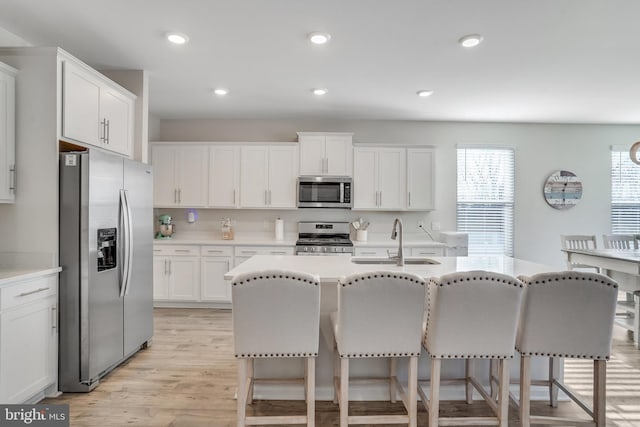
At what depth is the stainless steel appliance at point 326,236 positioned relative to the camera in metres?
4.72

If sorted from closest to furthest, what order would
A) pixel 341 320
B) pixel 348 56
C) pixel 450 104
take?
pixel 341 320 → pixel 348 56 → pixel 450 104

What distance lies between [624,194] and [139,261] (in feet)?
22.2

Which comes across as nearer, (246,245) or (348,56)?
(348,56)

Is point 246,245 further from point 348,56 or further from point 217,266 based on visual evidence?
point 348,56

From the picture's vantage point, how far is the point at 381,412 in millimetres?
2346

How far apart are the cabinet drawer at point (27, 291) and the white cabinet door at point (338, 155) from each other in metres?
Answer: 3.37

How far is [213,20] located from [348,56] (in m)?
1.18

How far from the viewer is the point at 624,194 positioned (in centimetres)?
552

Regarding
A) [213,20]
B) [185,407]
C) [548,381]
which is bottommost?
[185,407]

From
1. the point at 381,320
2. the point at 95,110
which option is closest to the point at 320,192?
the point at 95,110

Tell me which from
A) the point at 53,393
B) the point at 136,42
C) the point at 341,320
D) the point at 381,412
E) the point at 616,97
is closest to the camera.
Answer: the point at 341,320

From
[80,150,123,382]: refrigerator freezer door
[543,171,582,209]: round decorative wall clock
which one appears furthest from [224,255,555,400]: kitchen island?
[543,171,582,209]: round decorative wall clock

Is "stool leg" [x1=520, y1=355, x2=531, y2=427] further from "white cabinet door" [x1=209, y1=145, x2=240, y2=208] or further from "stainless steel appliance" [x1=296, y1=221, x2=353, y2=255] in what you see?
"white cabinet door" [x1=209, y1=145, x2=240, y2=208]

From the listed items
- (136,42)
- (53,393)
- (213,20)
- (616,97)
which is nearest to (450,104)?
(616,97)
